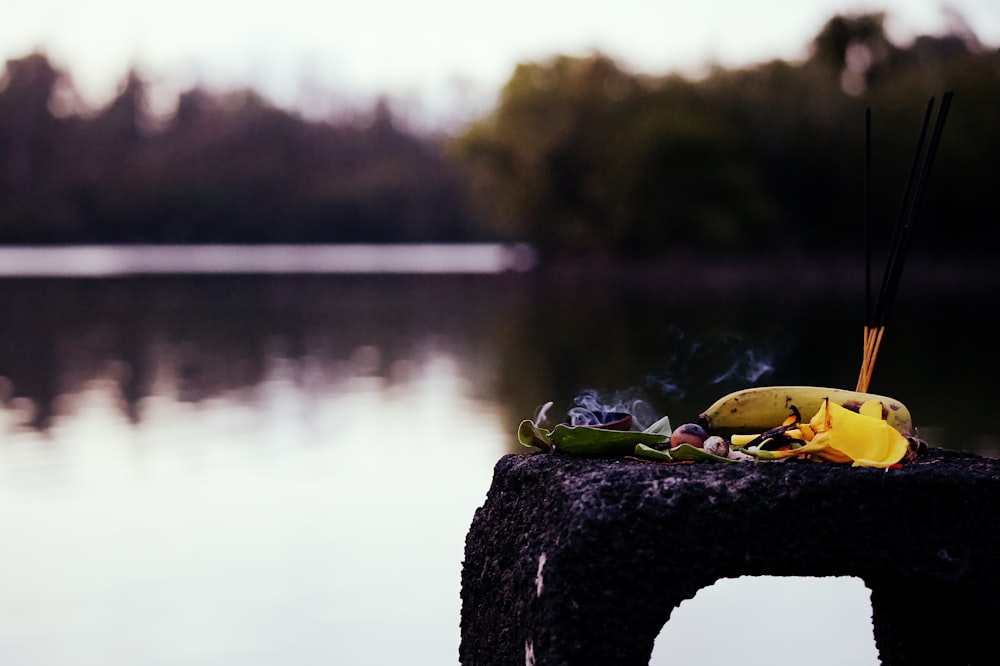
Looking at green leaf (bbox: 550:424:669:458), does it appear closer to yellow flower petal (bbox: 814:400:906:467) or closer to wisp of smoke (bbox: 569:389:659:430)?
wisp of smoke (bbox: 569:389:659:430)

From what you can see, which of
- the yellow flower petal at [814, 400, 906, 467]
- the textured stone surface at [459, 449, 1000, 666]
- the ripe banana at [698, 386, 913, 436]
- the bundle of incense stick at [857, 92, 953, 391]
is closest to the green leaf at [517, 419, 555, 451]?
the textured stone surface at [459, 449, 1000, 666]

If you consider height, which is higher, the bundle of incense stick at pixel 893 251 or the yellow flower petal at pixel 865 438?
the bundle of incense stick at pixel 893 251

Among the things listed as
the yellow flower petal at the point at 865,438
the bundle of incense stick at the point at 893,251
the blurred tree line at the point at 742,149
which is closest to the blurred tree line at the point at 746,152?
the blurred tree line at the point at 742,149

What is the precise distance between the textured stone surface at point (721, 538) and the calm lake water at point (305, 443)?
2.19ft

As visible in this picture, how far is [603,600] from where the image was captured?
2.60 m

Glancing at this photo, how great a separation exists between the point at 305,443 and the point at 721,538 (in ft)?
23.0

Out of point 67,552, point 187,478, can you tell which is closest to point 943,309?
point 187,478

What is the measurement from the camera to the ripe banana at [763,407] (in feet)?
10.3

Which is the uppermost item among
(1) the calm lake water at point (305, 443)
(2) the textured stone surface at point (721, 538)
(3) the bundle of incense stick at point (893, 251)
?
(3) the bundle of incense stick at point (893, 251)

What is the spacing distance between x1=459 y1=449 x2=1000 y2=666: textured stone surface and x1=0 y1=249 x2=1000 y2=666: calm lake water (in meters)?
0.67

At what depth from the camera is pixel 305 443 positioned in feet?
30.8

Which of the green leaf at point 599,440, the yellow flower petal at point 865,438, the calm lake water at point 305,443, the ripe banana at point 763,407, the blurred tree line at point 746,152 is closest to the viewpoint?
A: the yellow flower petal at point 865,438

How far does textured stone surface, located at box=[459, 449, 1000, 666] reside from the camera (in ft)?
8.51

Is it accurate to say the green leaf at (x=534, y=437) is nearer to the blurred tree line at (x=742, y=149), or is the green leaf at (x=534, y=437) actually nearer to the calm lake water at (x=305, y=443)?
the calm lake water at (x=305, y=443)
